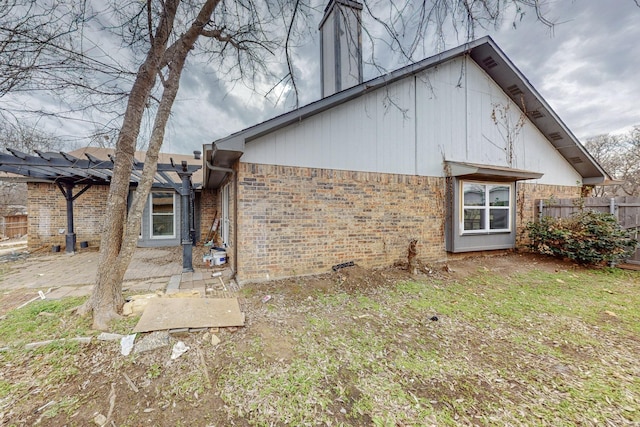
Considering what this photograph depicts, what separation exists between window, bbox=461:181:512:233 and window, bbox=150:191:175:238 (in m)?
11.3

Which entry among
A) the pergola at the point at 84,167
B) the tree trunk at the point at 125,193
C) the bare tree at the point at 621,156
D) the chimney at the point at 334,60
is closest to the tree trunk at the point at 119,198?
the tree trunk at the point at 125,193

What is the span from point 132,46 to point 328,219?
4.99 metres

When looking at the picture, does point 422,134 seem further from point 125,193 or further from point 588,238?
point 125,193

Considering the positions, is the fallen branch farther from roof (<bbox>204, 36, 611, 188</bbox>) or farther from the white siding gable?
the white siding gable

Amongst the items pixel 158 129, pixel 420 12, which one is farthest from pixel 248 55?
pixel 420 12

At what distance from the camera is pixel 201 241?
1098cm

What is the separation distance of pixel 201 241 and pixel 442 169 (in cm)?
1014

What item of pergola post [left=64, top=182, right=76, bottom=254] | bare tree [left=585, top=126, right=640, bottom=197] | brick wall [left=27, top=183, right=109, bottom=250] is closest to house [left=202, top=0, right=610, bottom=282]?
pergola post [left=64, top=182, right=76, bottom=254]

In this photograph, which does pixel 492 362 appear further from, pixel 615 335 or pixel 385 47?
pixel 385 47

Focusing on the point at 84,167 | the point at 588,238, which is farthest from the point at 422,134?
the point at 84,167

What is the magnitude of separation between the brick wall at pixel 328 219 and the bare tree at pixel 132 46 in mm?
1810

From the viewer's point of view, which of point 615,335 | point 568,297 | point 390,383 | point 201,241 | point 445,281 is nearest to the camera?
point 390,383

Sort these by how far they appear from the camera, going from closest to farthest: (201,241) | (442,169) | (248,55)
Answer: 1. (248,55)
2. (442,169)
3. (201,241)

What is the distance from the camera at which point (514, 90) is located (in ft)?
25.2
